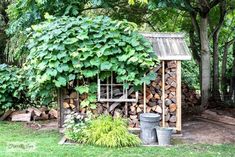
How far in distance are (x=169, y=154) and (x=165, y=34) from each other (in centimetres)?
256

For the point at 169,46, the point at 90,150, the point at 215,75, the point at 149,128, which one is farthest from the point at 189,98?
the point at 90,150

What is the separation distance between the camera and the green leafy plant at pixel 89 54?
5.86m

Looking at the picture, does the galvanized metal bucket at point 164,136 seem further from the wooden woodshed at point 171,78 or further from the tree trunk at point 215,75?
the tree trunk at point 215,75

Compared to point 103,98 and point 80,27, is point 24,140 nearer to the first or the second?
point 103,98

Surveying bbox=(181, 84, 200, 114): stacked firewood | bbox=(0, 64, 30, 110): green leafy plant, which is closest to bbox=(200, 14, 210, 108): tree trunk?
bbox=(181, 84, 200, 114): stacked firewood

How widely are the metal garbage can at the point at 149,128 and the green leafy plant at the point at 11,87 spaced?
321cm

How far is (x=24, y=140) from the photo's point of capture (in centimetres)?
580

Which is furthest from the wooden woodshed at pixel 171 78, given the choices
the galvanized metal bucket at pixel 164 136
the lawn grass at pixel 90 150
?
the lawn grass at pixel 90 150

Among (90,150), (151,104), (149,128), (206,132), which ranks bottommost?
(90,150)

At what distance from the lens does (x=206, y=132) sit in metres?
6.50

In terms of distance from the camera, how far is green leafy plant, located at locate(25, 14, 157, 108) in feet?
19.2

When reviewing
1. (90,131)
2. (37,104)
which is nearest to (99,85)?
(90,131)

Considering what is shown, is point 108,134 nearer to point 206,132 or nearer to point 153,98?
point 153,98

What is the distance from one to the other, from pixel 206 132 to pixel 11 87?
4072mm
